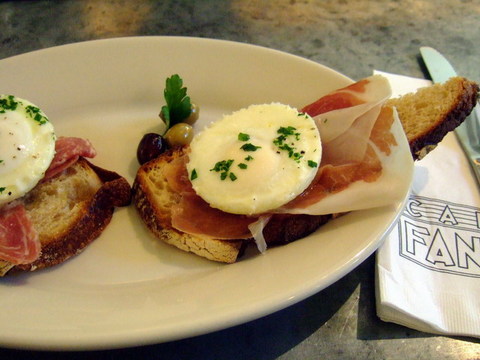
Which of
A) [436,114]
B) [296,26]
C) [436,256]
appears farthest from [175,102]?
[296,26]

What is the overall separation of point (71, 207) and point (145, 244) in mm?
388

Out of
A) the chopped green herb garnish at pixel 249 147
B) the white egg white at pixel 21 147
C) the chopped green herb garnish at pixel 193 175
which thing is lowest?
the chopped green herb garnish at pixel 193 175

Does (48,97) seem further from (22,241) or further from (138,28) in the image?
(138,28)

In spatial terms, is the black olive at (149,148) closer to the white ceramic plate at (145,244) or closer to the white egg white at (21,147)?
the white ceramic plate at (145,244)

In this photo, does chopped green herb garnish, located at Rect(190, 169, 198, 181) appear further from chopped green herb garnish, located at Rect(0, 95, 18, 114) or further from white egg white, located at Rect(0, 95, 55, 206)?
chopped green herb garnish, located at Rect(0, 95, 18, 114)

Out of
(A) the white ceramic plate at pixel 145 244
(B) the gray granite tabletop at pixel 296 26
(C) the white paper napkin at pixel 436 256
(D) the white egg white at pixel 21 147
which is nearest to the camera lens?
(A) the white ceramic plate at pixel 145 244

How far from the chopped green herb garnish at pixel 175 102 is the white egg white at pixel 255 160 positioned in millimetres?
384

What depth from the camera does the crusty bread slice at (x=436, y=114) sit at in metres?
2.07

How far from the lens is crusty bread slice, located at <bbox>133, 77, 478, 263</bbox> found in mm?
1771

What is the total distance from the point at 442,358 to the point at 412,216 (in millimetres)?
664

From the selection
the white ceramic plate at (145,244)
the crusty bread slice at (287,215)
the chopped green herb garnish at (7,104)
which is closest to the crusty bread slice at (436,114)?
the crusty bread slice at (287,215)

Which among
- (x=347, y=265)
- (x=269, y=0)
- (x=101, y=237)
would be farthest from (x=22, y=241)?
(x=269, y=0)

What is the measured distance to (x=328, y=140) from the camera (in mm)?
2014

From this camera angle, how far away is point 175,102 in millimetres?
2332
